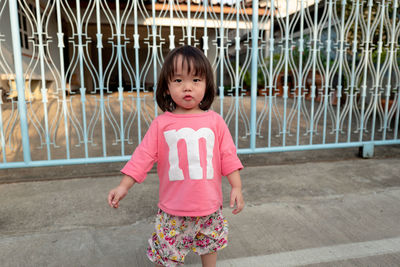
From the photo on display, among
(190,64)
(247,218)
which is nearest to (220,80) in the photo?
(247,218)

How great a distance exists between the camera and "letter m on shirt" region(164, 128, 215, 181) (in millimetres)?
1292

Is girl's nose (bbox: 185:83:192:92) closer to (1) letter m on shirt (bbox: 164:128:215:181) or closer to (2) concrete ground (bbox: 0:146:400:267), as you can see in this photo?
(1) letter m on shirt (bbox: 164:128:215:181)

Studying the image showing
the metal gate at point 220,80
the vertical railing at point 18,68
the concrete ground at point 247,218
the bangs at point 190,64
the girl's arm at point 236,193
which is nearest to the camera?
the bangs at point 190,64

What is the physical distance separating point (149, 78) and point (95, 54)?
288cm

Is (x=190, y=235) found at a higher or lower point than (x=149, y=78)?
lower

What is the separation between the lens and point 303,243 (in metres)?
1.83

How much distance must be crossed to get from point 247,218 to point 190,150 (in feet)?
3.52

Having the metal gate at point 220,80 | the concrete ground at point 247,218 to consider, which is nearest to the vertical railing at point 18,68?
the metal gate at point 220,80

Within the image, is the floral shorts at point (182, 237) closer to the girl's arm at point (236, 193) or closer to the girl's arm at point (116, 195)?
the girl's arm at point (236, 193)

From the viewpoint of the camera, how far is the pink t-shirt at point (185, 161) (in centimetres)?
129

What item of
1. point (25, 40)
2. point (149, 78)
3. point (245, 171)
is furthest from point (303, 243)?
point (149, 78)

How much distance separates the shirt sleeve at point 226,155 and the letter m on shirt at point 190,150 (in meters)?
0.08

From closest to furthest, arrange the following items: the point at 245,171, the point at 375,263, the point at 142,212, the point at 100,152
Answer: the point at 375,263 < the point at 142,212 < the point at 245,171 < the point at 100,152

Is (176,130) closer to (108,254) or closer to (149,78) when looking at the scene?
(108,254)
